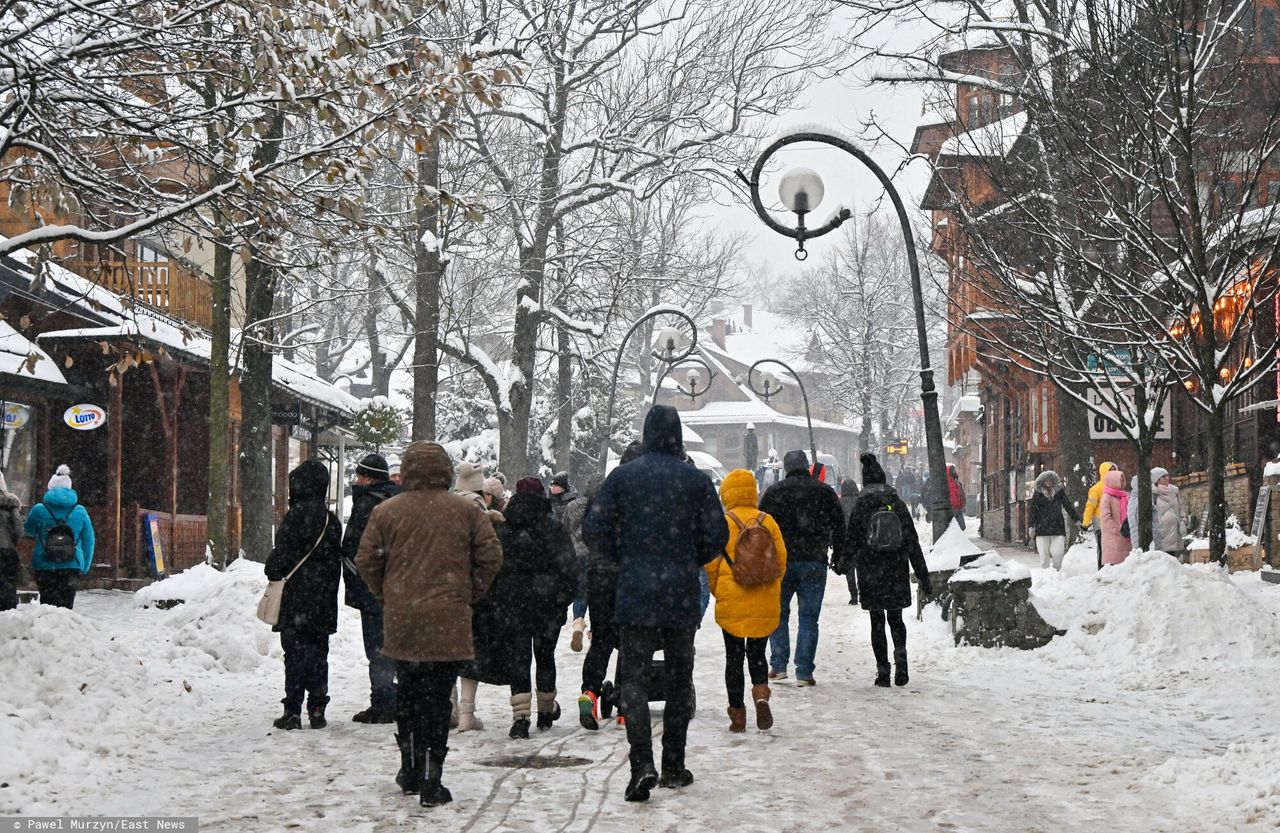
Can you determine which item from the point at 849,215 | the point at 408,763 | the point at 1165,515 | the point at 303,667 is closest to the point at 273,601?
the point at 303,667

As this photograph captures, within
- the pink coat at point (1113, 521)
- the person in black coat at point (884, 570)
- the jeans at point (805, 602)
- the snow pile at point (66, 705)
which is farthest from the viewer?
the pink coat at point (1113, 521)

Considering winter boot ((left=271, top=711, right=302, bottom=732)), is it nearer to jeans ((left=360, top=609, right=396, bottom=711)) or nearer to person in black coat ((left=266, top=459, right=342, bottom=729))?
person in black coat ((left=266, top=459, right=342, bottom=729))

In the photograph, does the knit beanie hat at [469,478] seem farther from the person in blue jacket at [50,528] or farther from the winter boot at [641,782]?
the person in blue jacket at [50,528]

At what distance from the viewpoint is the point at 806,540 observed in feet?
38.3

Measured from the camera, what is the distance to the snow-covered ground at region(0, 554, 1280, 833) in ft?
22.7

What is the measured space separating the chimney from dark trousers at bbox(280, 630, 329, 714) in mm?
102705

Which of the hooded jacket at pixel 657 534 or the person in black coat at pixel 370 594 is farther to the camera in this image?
the person in black coat at pixel 370 594

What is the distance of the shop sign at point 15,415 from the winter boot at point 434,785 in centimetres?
1703

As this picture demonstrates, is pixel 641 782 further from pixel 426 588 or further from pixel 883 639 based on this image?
pixel 883 639

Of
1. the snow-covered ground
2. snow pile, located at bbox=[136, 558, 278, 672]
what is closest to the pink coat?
the snow-covered ground

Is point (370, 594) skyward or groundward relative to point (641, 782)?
skyward

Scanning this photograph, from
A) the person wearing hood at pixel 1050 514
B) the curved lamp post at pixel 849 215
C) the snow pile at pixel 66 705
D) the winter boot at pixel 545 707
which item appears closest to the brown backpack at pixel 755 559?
the winter boot at pixel 545 707

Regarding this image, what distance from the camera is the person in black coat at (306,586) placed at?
31.8ft

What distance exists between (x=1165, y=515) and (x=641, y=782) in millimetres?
13955
